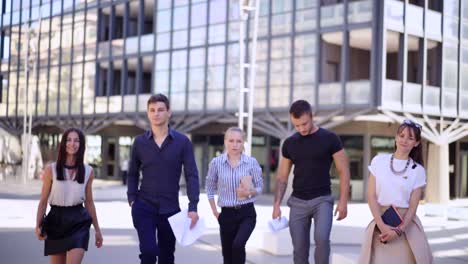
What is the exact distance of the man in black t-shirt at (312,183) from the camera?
634 centimetres

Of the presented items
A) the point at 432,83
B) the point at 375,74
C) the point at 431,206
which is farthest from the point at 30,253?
the point at 432,83

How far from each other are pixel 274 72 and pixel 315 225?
22064 mm

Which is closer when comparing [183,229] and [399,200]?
[399,200]

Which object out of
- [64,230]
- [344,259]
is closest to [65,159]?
[64,230]

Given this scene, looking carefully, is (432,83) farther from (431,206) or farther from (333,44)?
(431,206)

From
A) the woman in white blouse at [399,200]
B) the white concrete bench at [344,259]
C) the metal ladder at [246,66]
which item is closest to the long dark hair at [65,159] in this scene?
the woman in white blouse at [399,200]

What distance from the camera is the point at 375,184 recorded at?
5633mm

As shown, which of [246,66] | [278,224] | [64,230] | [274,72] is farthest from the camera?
[274,72]

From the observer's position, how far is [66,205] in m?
5.87

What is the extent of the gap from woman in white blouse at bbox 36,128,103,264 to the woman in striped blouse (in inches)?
51.0

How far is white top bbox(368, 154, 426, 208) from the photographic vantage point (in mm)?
5547

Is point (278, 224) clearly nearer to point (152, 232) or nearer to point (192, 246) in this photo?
point (152, 232)

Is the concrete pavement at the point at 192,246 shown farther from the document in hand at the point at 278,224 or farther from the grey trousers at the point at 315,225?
the grey trousers at the point at 315,225

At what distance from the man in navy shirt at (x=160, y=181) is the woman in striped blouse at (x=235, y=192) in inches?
26.0
